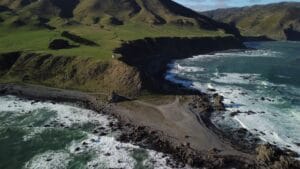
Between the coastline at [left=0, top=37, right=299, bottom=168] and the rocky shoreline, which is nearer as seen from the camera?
the rocky shoreline

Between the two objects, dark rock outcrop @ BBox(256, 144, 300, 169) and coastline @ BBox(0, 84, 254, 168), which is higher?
dark rock outcrop @ BBox(256, 144, 300, 169)

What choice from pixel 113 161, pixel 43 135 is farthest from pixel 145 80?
pixel 113 161

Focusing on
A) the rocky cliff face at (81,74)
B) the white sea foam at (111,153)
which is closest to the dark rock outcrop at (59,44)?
the rocky cliff face at (81,74)

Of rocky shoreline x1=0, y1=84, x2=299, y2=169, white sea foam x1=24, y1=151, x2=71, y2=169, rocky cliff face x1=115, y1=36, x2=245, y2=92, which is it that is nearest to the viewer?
white sea foam x1=24, y1=151, x2=71, y2=169

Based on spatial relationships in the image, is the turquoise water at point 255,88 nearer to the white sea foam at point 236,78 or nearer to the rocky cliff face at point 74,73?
the white sea foam at point 236,78

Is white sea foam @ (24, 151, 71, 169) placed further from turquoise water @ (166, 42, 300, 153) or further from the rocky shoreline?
turquoise water @ (166, 42, 300, 153)

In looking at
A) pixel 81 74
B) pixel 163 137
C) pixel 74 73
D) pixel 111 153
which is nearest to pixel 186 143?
pixel 163 137

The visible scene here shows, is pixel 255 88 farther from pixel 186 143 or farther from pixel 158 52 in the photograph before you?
pixel 158 52

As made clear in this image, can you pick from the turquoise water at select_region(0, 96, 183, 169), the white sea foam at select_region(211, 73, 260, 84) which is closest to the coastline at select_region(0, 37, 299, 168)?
the turquoise water at select_region(0, 96, 183, 169)
